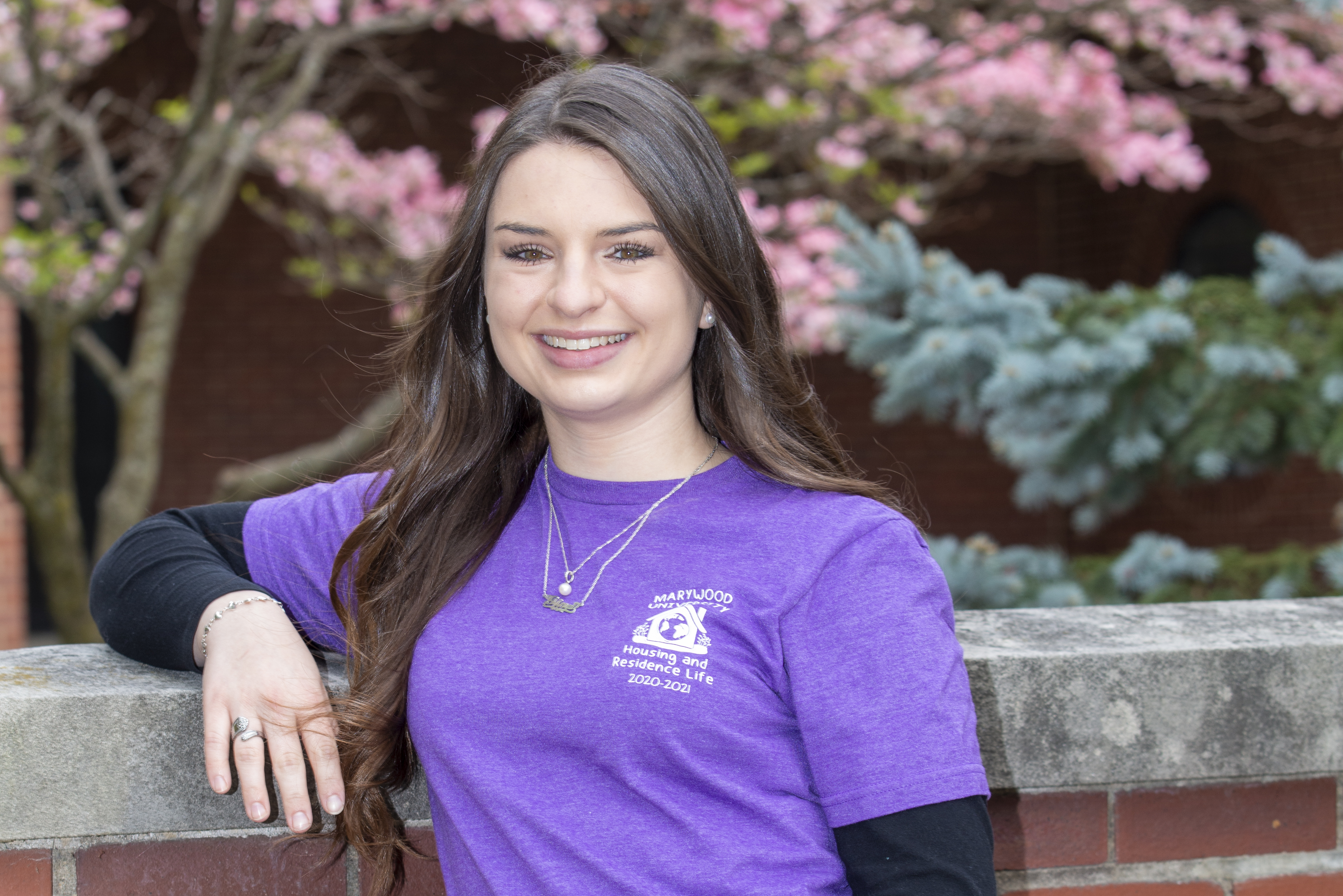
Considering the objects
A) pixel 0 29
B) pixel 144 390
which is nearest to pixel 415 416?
pixel 144 390

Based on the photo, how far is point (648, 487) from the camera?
162cm

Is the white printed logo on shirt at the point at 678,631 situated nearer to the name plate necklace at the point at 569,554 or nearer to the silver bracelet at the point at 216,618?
the name plate necklace at the point at 569,554

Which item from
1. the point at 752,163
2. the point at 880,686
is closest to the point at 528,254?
the point at 880,686

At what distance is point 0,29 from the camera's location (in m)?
4.97

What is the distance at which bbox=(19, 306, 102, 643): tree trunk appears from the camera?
15.5 ft

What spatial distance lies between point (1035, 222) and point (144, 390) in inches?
286

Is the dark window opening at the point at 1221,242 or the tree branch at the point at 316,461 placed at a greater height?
the dark window opening at the point at 1221,242

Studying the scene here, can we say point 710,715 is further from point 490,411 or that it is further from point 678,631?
point 490,411

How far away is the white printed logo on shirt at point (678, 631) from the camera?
1.40m

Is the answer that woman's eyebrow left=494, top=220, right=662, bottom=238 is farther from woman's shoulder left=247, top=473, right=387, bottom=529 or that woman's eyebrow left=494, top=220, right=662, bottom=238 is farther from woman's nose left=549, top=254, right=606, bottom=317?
woman's shoulder left=247, top=473, right=387, bottom=529

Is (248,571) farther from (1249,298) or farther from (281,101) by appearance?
(281,101)

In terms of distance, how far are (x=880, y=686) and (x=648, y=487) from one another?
0.43 meters

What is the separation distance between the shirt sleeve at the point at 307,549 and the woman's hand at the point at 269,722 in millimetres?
198

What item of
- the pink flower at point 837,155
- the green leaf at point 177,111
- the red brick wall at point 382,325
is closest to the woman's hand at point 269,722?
the green leaf at point 177,111
